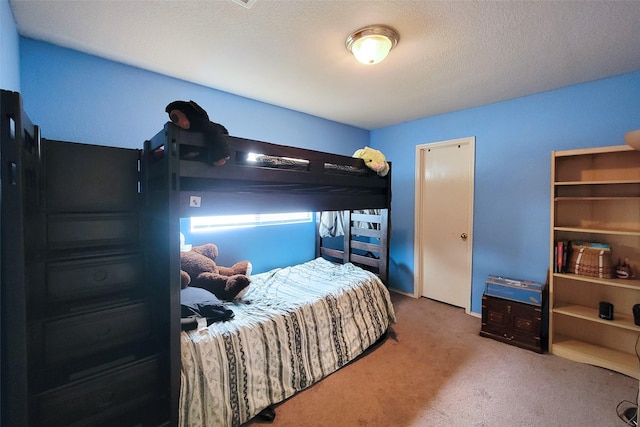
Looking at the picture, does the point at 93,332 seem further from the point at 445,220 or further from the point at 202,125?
the point at 445,220

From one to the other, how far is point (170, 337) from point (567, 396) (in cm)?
260

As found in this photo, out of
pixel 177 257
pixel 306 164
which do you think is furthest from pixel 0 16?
pixel 306 164

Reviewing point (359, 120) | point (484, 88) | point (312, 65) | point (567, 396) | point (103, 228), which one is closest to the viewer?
point (103, 228)

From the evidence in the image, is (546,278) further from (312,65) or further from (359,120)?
(312,65)

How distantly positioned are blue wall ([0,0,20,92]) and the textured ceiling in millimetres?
88

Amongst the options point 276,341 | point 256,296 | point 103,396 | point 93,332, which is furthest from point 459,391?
point 93,332

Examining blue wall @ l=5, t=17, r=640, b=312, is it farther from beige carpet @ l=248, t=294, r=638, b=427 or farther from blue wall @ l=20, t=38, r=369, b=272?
beige carpet @ l=248, t=294, r=638, b=427

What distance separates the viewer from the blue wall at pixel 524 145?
2338 mm

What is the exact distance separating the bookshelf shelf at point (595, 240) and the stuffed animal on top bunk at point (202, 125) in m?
2.67

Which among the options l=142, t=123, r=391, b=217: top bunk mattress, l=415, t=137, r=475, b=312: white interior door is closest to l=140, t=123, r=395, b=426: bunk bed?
l=142, t=123, r=391, b=217: top bunk mattress

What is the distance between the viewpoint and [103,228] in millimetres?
1420

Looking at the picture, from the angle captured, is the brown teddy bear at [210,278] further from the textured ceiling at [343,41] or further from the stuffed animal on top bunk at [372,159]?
the textured ceiling at [343,41]

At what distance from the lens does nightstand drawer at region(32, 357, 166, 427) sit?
1.11 meters

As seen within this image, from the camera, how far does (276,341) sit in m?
1.86
